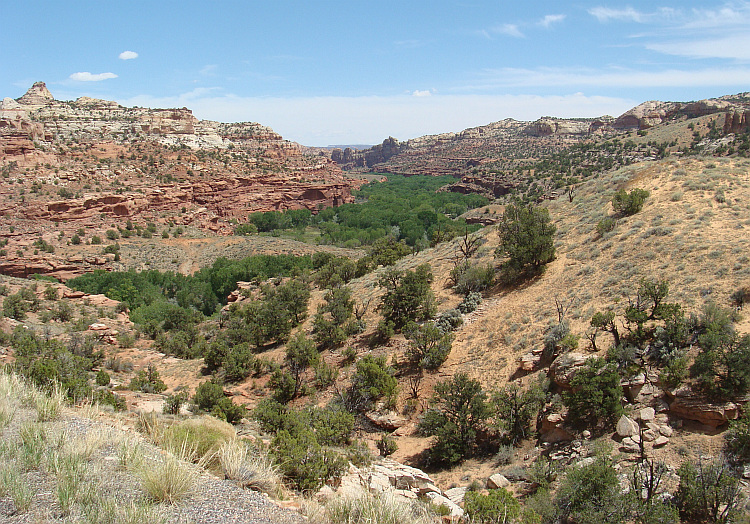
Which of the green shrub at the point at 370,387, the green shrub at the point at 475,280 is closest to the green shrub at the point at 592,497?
the green shrub at the point at 370,387

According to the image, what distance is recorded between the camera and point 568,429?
33.9 feet

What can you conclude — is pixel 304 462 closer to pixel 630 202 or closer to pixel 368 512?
pixel 368 512

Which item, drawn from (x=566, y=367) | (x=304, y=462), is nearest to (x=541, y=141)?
(x=566, y=367)


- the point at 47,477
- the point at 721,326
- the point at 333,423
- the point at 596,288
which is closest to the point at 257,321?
the point at 333,423

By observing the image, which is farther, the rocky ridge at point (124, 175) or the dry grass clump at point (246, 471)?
the rocky ridge at point (124, 175)

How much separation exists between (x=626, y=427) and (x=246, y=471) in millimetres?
7949

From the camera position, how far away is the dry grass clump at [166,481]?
4.97 metres

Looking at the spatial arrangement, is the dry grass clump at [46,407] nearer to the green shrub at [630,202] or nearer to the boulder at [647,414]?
the boulder at [647,414]

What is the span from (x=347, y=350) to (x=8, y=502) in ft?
44.6

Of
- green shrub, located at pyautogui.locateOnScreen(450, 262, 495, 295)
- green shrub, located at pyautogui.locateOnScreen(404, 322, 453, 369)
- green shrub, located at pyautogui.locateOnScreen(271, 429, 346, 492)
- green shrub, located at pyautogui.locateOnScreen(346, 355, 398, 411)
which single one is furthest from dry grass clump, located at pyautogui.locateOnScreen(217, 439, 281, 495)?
green shrub, located at pyautogui.locateOnScreen(450, 262, 495, 295)

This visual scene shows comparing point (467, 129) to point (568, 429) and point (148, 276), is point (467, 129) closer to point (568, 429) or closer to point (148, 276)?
point (148, 276)

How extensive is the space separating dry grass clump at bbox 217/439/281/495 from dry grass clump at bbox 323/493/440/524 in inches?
37.6

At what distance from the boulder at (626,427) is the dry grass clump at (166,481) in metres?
8.60

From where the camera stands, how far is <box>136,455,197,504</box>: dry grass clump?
497 centimetres
